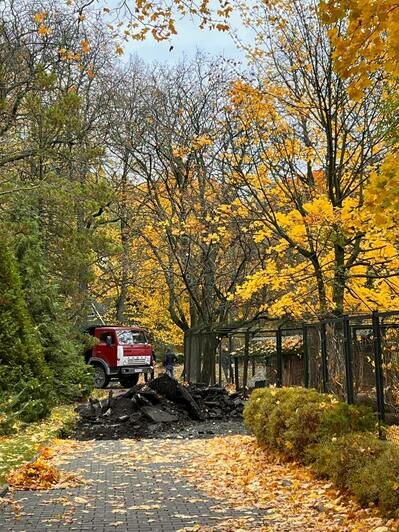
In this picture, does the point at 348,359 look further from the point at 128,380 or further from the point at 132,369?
the point at 128,380

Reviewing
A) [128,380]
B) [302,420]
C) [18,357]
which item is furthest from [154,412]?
[128,380]

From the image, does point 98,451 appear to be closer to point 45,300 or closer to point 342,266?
point 342,266

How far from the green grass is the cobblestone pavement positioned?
67 centimetres

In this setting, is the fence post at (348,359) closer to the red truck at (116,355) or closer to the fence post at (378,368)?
the fence post at (378,368)

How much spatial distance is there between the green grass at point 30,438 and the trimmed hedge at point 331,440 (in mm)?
3464

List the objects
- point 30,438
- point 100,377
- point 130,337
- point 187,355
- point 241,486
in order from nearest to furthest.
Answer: point 241,486
point 30,438
point 100,377
point 130,337
point 187,355

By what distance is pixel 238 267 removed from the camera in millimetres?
24281

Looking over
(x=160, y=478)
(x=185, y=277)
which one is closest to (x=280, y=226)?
(x=160, y=478)

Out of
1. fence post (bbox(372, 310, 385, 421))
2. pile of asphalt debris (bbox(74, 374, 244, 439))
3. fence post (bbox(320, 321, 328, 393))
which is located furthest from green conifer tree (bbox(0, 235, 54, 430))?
fence post (bbox(372, 310, 385, 421))

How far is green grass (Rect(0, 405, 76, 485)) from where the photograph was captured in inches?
328

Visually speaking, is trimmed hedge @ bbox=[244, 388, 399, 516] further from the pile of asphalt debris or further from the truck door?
the truck door

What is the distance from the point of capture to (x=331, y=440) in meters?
7.16

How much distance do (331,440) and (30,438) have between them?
5705mm

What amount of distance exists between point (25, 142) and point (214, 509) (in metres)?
16.8
